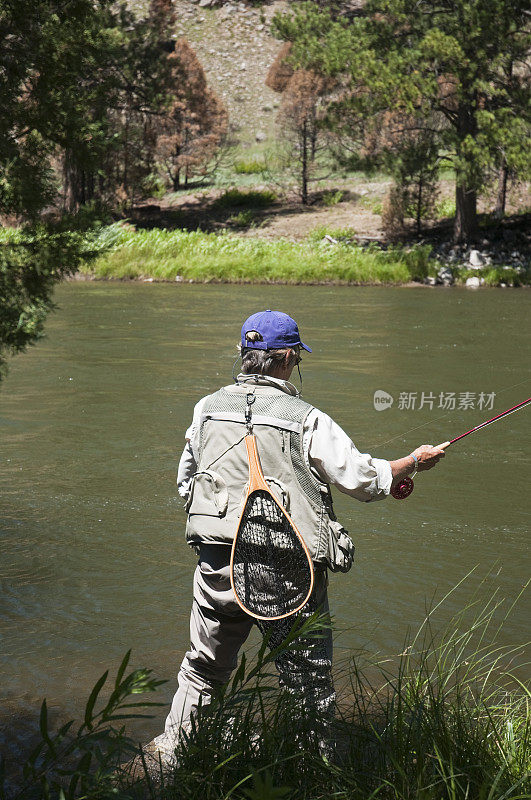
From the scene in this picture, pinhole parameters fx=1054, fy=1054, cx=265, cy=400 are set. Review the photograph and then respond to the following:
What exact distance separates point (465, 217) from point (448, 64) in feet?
17.9

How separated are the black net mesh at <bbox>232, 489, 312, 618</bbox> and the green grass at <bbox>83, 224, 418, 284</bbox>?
25.5 meters

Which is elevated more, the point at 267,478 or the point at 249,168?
the point at 249,168

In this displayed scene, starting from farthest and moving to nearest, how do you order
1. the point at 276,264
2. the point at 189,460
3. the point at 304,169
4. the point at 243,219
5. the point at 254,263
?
the point at 304,169 < the point at 243,219 < the point at 254,263 < the point at 276,264 < the point at 189,460

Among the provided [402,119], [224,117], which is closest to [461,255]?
[402,119]

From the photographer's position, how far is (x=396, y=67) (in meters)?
28.9

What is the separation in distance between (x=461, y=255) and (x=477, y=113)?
14.2ft

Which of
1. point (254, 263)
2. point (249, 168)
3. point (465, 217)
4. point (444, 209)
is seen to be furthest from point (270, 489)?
point (249, 168)

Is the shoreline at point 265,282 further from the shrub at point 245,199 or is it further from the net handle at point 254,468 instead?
the net handle at point 254,468

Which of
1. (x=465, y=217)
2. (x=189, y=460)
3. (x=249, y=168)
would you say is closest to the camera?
(x=189, y=460)

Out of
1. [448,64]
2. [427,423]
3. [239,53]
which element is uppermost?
[239,53]

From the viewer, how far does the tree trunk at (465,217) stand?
1303 inches

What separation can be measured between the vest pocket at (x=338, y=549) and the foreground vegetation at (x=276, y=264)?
83.2 ft

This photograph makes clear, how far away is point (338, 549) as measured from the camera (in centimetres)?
374

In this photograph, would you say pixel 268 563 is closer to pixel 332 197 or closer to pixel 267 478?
pixel 267 478
